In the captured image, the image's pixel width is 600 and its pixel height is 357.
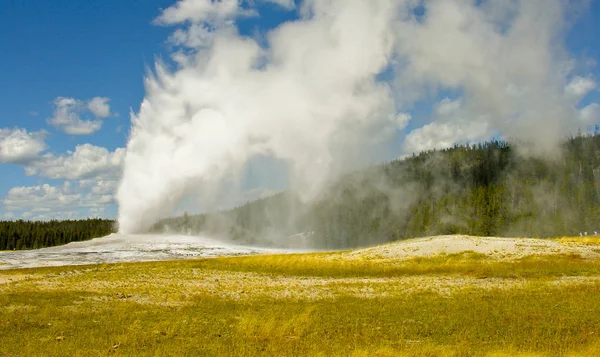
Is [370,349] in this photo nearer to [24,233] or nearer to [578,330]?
[578,330]

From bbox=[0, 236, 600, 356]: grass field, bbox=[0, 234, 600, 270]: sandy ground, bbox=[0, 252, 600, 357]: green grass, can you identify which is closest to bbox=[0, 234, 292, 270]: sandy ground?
bbox=[0, 234, 600, 270]: sandy ground

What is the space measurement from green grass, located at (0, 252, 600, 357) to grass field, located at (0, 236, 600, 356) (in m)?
0.06

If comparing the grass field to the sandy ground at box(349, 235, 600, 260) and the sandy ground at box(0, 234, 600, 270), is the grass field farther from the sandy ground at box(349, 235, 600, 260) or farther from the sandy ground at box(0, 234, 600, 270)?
the sandy ground at box(0, 234, 600, 270)

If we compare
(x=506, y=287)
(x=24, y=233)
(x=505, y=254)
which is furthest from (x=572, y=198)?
(x=24, y=233)

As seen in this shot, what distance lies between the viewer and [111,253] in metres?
106

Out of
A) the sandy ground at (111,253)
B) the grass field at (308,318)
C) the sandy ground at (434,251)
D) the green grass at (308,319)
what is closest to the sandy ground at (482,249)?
the sandy ground at (434,251)

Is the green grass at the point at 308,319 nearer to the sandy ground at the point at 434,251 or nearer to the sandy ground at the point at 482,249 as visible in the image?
the sandy ground at the point at 482,249

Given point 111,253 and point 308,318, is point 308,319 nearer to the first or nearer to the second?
point 308,318

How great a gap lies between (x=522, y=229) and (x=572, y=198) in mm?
29289

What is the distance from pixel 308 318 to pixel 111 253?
93043 millimetres

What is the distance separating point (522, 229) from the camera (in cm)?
18438

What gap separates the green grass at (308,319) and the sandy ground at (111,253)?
159 ft

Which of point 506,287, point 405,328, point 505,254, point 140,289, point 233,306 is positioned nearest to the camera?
point 405,328

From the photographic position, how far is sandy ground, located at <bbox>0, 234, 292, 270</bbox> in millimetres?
86688
